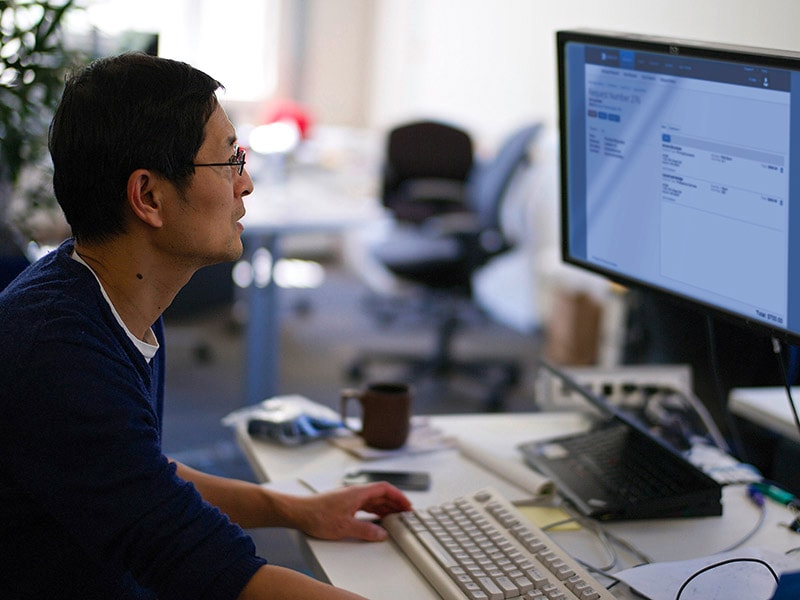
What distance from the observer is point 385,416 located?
4.96 feet

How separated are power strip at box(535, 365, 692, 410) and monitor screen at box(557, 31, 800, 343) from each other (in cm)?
24

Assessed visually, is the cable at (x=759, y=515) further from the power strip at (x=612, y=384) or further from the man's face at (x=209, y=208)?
the man's face at (x=209, y=208)

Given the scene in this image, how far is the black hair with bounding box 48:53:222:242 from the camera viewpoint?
105cm

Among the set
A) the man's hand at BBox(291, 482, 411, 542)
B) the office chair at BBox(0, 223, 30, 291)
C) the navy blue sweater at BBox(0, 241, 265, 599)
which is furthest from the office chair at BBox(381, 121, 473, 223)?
the navy blue sweater at BBox(0, 241, 265, 599)

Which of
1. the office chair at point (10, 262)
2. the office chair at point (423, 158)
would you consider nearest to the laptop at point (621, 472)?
the office chair at point (10, 262)

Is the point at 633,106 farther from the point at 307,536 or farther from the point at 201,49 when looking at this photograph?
the point at 201,49

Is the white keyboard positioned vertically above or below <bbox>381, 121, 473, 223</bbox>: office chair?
below

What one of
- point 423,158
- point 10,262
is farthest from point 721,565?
point 423,158

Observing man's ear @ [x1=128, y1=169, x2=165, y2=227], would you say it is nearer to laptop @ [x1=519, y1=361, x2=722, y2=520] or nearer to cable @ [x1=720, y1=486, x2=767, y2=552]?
laptop @ [x1=519, y1=361, x2=722, y2=520]

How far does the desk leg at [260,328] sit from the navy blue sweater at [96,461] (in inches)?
96.2

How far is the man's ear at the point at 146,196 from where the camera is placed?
107cm

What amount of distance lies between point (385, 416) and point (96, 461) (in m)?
0.62

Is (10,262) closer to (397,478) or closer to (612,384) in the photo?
(397,478)

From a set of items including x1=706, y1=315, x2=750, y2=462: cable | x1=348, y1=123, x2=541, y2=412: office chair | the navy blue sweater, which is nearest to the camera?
the navy blue sweater
